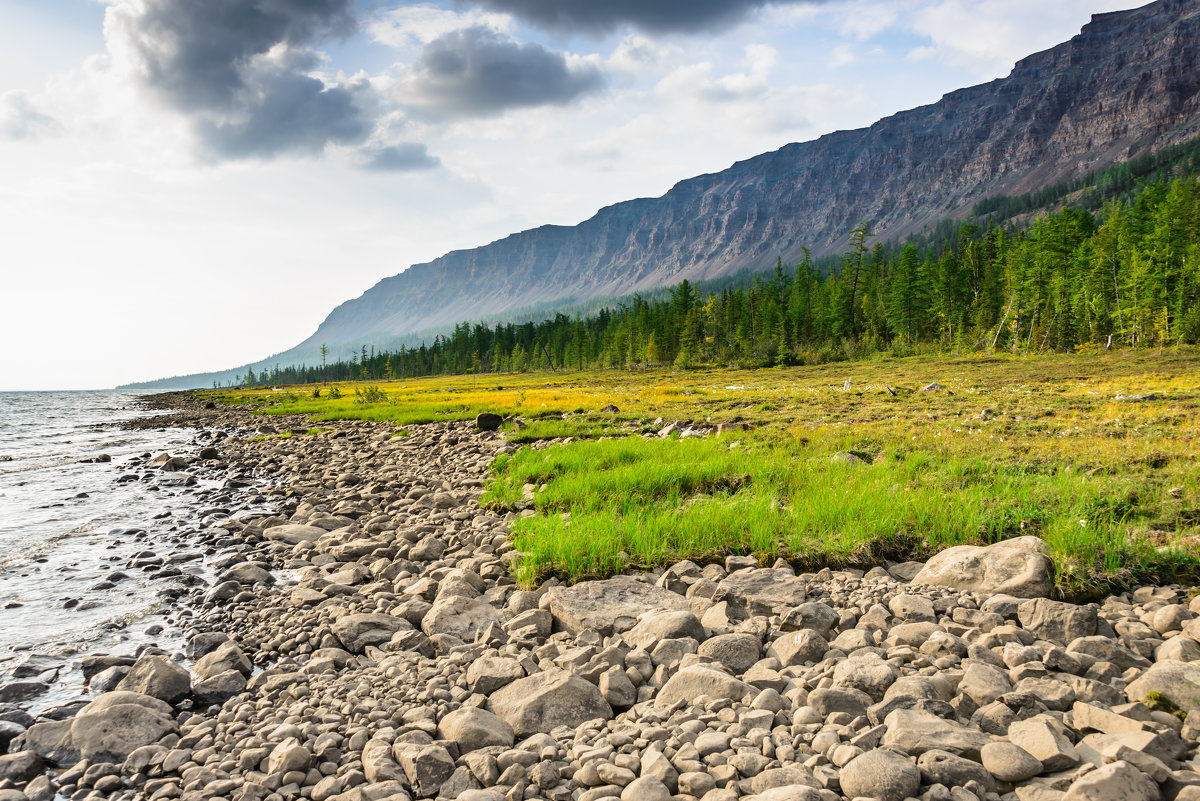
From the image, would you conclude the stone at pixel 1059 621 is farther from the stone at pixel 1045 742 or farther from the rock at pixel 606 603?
the rock at pixel 606 603

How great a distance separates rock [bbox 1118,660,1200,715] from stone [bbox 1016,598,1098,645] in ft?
2.47

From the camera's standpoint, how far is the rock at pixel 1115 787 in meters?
2.67

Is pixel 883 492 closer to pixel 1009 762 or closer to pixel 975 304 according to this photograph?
pixel 1009 762

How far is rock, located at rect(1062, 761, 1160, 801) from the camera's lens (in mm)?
2668

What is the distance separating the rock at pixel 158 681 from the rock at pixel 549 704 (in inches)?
120

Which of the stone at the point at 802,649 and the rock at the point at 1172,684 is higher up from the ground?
the rock at the point at 1172,684

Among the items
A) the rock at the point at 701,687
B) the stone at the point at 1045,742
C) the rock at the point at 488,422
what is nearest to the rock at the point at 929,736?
the stone at the point at 1045,742

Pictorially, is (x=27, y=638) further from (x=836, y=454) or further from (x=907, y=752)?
(x=836, y=454)

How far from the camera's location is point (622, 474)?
10.9 meters

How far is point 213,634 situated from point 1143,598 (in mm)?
9768

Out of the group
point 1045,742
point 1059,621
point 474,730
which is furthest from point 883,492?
point 474,730

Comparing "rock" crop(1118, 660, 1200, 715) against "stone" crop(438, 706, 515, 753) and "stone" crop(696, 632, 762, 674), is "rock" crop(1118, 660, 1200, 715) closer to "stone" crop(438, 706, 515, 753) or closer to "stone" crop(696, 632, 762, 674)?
"stone" crop(696, 632, 762, 674)

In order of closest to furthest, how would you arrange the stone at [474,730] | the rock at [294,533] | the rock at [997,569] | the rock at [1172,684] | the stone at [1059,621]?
the rock at [1172,684]
the stone at [474,730]
the stone at [1059,621]
the rock at [997,569]
the rock at [294,533]

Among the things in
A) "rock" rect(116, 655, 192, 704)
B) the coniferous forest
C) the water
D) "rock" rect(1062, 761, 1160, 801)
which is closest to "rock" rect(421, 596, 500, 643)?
"rock" rect(116, 655, 192, 704)
